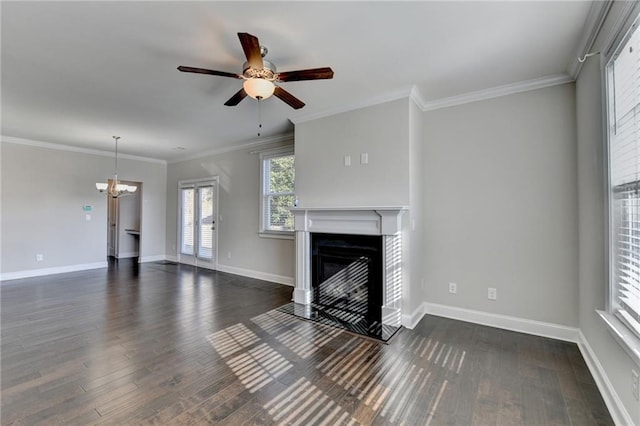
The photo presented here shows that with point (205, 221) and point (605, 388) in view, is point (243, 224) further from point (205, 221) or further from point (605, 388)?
point (605, 388)

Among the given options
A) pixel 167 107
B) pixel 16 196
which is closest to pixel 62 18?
pixel 167 107

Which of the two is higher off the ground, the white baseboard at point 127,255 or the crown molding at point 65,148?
the crown molding at point 65,148

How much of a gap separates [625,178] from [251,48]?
2572mm

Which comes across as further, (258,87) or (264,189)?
(264,189)

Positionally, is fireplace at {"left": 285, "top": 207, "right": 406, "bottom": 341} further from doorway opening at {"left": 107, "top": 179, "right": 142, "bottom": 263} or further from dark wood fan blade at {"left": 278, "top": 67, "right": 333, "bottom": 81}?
doorway opening at {"left": 107, "top": 179, "right": 142, "bottom": 263}

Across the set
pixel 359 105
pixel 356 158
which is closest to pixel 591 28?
pixel 359 105

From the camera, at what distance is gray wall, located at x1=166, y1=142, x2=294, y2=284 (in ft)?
16.8

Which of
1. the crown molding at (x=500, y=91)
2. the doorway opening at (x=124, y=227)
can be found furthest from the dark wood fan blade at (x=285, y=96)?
the doorway opening at (x=124, y=227)

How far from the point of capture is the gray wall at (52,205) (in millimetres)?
5281

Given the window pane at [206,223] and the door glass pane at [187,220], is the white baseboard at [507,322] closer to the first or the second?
the window pane at [206,223]

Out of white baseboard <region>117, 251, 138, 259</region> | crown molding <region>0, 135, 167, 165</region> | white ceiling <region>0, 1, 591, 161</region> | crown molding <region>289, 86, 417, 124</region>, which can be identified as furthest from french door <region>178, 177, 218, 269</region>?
crown molding <region>289, 86, 417, 124</region>

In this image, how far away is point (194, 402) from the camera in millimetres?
1866

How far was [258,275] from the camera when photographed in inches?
212

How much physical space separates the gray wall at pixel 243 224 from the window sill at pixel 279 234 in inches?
2.5
